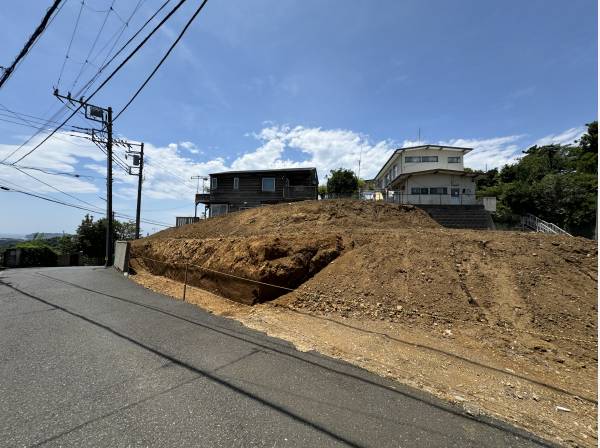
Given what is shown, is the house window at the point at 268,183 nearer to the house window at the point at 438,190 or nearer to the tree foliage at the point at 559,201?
the house window at the point at 438,190

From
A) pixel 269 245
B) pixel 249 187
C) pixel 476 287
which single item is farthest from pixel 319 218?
pixel 249 187

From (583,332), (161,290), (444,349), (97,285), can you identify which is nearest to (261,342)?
(444,349)

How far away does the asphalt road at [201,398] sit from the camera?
2.89 metres

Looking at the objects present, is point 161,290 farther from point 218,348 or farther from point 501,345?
point 501,345

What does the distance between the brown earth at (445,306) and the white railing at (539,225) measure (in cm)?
1204

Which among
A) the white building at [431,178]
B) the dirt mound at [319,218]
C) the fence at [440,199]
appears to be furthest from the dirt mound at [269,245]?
the white building at [431,178]

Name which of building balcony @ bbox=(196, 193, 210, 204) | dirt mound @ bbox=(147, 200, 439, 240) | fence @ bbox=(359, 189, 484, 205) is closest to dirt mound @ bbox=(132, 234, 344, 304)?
dirt mound @ bbox=(147, 200, 439, 240)

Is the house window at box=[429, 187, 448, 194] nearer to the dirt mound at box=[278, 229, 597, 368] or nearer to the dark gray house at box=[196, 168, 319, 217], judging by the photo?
the dark gray house at box=[196, 168, 319, 217]

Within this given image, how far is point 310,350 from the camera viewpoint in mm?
5176

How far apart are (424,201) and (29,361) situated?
2238 cm

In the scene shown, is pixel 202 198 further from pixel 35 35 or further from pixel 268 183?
pixel 35 35

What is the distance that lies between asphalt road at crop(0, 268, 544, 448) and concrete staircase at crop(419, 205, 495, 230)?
674 inches

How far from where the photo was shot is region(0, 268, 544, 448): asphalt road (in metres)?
2.89

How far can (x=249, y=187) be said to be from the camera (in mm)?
27188
